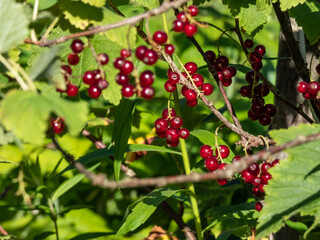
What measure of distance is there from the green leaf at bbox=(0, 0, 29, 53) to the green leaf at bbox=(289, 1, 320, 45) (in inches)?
36.0

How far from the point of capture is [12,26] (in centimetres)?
97

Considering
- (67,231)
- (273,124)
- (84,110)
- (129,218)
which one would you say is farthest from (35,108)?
(67,231)

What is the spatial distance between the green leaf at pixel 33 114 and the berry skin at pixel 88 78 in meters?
0.18

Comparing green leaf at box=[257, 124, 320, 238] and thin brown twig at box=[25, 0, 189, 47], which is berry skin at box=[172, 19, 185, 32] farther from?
green leaf at box=[257, 124, 320, 238]

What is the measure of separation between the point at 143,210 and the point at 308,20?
30.6 inches

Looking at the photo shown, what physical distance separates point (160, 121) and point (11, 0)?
553 mm

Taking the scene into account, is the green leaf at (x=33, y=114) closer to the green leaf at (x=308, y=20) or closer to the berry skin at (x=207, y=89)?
the berry skin at (x=207, y=89)

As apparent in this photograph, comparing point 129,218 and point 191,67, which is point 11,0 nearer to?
point 191,67

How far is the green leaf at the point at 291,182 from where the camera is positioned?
114 cm

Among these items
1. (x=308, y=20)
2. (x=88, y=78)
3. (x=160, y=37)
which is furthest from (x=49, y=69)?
(x=308, y=20)

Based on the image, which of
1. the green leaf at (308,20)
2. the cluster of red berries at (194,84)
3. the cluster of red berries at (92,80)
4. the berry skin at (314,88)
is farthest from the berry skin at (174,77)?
the green leaf at (308,20)

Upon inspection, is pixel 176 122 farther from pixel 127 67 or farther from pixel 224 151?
pixel 127 67

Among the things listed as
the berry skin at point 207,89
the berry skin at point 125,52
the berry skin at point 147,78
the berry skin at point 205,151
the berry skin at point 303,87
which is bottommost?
the berry skin at point 205,151

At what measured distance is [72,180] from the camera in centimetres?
172
